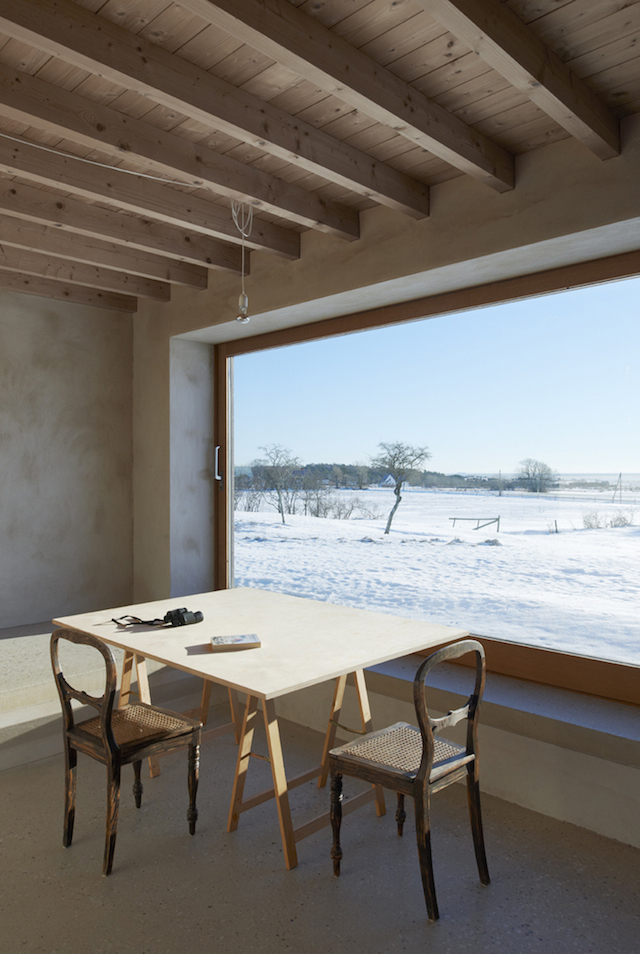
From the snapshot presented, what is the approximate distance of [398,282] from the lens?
3.26 metres

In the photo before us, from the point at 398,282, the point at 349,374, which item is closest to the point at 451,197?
the point at 398,282

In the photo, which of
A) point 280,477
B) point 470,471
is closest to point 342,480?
point 280,477

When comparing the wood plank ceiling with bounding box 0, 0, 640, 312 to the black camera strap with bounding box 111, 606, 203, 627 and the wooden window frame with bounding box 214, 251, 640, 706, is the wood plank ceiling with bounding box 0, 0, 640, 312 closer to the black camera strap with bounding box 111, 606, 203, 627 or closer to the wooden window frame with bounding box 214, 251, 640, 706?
the wooden window frame with bounding box 214, 251, 640, 706

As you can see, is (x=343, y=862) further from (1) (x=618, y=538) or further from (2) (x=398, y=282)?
(2) (x=398, y=282)

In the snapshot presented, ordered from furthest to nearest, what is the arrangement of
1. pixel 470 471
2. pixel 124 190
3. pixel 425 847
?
1. pixel 470 471
2. pixel 124 190
3. pixel 425 847

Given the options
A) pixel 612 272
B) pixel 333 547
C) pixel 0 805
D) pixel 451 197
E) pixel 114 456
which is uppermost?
pixel 451 197

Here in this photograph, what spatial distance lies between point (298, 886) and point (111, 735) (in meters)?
0.81

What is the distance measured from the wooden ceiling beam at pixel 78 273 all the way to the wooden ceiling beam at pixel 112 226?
1.48 feet

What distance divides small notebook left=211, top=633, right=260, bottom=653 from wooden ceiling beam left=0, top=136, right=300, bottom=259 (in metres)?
1.94

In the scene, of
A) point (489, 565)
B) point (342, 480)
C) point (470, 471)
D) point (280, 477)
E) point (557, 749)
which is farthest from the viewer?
point (280, 477)

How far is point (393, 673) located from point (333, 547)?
0.96m

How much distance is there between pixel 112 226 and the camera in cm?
338

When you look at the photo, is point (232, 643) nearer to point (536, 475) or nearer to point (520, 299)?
point (536, 475)

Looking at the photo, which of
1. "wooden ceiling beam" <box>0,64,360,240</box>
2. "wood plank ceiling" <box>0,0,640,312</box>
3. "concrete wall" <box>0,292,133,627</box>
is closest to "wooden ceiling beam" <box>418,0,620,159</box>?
"wood plank ceiling" <box>0,0,640,312</box>
